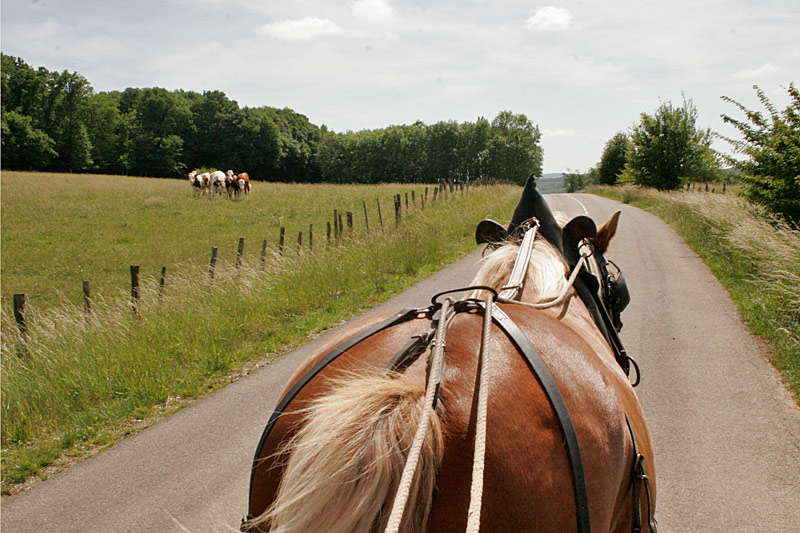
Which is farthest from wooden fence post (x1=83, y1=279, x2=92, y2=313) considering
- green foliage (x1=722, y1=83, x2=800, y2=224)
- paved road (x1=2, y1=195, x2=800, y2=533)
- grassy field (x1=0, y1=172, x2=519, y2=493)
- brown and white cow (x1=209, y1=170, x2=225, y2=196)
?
brown and white cow (x1=209, y1=170, x2=225, y2=196)

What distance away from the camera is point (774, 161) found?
10367mm

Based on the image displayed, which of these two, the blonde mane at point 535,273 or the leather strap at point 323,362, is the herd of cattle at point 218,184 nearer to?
the blonde mane at point 535,273

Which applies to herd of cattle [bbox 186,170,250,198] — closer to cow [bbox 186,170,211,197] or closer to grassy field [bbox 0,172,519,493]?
cow [bbox 186,170,211,197]

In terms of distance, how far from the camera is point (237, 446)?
13.2 feet

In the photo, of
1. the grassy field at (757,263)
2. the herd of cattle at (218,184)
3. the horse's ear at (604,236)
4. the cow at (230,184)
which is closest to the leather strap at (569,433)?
the horse's ear at (604,236)

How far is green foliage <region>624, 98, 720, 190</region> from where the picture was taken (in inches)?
1104

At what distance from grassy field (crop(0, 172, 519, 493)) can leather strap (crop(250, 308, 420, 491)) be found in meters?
3.44

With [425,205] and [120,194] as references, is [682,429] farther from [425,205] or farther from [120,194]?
[120,194]

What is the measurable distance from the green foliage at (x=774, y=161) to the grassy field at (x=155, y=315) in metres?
6.78

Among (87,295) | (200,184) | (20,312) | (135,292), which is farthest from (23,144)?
(20,312)

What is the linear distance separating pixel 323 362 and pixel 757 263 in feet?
32.6

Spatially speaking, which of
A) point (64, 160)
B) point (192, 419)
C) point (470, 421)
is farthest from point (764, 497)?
point (64, 160)

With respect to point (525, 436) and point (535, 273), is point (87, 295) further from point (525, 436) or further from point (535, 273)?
point (525, 436)

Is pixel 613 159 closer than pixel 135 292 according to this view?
No
